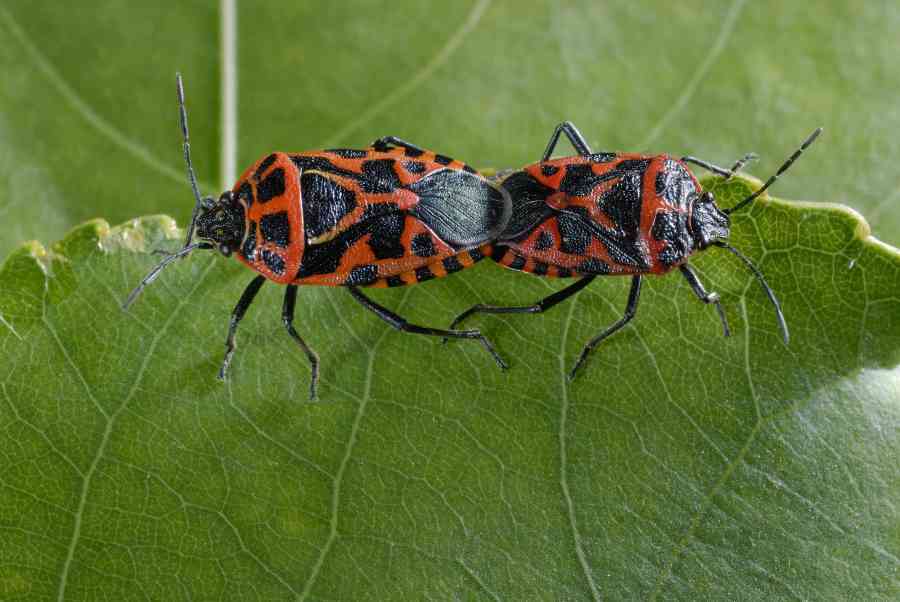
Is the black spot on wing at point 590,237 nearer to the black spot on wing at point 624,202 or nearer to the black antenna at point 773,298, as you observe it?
the black spot on wing at point 624,202

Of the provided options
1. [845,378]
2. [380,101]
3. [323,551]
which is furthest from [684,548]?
[380,101]

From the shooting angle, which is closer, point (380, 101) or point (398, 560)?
point (398, 560)

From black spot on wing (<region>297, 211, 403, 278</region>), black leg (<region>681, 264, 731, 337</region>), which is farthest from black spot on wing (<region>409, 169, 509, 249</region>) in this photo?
black leg (<region>681, 264, 731, 337</region>)

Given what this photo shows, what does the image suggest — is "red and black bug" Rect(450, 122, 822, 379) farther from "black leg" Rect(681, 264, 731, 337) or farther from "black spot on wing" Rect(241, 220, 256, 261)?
"black spot on wing" Rect(241, 220, 256, 261)

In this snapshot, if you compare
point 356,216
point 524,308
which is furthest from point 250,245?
point 524,308

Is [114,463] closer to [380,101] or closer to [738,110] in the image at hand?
[380,101]

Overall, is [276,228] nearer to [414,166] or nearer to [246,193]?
[246,193]

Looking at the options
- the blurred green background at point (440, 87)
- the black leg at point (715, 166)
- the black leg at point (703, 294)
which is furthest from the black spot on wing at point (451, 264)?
the black leg at point (715, 166)
